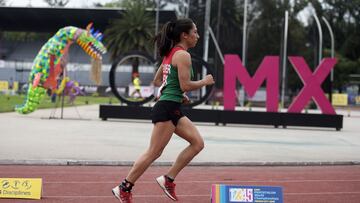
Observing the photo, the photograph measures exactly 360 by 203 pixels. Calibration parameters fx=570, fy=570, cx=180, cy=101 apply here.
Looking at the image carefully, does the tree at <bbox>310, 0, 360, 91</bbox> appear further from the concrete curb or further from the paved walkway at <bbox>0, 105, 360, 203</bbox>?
the concrete curb

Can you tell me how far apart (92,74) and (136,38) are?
32.7 meters

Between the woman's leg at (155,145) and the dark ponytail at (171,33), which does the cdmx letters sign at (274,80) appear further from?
the woman's leg at (155,145)

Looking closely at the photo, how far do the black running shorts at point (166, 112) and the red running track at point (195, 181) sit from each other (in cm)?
121

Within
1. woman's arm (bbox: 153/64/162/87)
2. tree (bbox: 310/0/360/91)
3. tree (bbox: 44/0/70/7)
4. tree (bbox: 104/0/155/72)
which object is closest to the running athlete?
woman's arm (bbox: 153/64/162/87)

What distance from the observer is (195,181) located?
8.41 metres

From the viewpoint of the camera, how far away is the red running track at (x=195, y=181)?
6.99m

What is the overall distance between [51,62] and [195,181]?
1665 centimetres

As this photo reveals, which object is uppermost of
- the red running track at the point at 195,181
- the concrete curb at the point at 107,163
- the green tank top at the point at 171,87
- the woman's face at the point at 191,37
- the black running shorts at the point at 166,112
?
the woman's face at the point at 191,37

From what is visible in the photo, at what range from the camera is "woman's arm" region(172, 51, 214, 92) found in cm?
586

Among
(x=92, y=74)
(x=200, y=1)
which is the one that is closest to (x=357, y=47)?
→ (x=200, y=1)

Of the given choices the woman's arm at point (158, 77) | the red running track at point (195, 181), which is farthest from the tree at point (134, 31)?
the woman's arm at point (158, 77)

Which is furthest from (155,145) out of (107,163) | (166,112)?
(107,163)

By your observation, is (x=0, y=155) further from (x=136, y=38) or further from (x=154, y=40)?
(x=136, y=38)

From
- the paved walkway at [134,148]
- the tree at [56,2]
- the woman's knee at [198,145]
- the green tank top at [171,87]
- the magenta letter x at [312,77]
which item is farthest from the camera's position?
the tree at [56,2]
